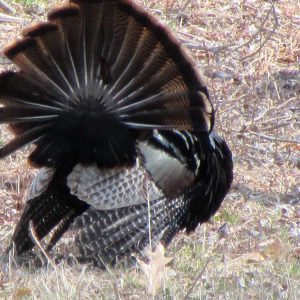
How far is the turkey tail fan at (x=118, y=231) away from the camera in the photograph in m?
6.52

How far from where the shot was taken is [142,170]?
662 centimetres

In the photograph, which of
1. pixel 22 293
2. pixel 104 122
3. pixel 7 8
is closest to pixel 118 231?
pixel 104 122

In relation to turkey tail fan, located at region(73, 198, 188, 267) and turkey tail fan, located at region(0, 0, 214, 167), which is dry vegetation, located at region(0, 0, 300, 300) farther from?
turkey tail fan, located at region(0, 0, 214, 167)

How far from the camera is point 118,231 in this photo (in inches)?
259

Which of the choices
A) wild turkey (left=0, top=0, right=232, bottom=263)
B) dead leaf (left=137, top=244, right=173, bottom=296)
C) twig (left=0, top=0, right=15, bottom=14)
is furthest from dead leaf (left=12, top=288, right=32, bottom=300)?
twig (left=0, top=0, right=15, bottom=14)

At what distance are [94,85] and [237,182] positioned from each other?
7.63 feet

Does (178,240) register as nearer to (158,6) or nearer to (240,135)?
(240,135)

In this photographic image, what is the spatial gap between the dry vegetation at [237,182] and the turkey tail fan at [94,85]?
0.80m

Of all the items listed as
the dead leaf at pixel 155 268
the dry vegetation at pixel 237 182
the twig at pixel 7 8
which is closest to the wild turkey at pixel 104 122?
the dry vegetation at pixel 237 182

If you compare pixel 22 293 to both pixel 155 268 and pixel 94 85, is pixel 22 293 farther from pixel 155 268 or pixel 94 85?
→ pixel 94 85

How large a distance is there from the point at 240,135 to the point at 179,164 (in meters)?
2.48

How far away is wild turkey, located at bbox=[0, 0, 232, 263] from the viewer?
20.6 ft

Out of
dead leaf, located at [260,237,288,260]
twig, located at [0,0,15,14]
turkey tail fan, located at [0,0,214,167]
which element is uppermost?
turkey tail fan, located at [0,0,214,167]

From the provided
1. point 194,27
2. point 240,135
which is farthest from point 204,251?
point 194,27
